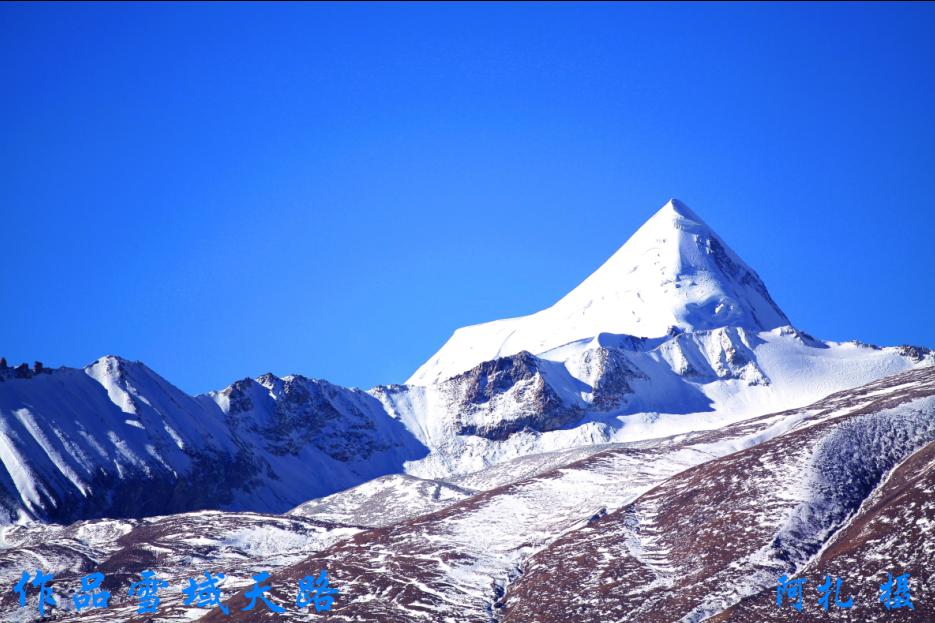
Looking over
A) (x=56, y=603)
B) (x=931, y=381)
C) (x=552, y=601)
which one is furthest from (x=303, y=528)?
(x=931, y=381)

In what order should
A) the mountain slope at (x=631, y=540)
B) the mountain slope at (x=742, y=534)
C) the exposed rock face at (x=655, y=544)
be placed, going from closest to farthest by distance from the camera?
1. the exposed rock face at (x=655, y=544)
2. the mountain slope at (x=742, y=534)
3. the mountain slope at (x=631, y=540)

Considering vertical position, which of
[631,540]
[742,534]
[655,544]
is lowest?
[742,534]

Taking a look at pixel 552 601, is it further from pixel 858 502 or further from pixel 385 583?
pixel 858 502

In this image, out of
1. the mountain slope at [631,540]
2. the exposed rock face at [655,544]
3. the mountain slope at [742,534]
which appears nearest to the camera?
the exposed rock face at [655,544]

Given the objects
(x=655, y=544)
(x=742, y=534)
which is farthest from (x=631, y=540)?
(x=742, y=534)

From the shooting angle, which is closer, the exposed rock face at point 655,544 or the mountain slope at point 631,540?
the exposed rock face at point 655,544

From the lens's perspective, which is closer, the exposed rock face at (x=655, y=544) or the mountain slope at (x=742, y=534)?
the exposed rock face at (x=655, y=544)

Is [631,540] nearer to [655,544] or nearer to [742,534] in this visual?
[655,544]

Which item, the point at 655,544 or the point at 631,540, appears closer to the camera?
the point at 655,544

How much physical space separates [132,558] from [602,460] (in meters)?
61.1

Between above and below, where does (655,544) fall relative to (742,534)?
above

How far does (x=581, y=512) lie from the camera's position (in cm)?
12050

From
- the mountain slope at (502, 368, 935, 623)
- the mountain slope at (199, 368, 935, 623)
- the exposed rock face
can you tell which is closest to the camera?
the exposed rock face

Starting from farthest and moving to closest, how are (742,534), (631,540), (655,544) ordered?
1. (631,540)
2. (655,544)
3. (742,534)
